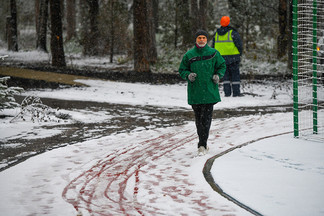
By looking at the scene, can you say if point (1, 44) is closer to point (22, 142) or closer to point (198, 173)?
point (22, 142)

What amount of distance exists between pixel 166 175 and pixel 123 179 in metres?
0.58

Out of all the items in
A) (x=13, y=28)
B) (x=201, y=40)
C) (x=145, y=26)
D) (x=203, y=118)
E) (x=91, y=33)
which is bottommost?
(x=203, y=118)

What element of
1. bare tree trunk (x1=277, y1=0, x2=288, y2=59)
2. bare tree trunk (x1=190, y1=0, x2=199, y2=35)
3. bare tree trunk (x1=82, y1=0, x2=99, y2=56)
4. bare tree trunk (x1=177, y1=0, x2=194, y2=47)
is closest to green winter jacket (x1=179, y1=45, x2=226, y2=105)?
bare tree trunk (x1=277, y1=0, x2=288, y2=59)

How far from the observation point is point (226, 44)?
13211 millimetres

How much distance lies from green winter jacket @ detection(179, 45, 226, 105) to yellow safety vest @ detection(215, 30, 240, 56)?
6.25 meters

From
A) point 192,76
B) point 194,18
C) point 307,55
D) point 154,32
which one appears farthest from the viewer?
point 194,18

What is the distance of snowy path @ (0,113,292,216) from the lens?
483 cm

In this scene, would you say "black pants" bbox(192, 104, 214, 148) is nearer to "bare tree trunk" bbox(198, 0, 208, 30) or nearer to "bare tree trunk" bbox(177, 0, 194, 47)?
"bare tree trunk" bbox(198, 0, 208, 30)

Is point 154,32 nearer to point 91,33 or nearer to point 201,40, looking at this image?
point 91,33

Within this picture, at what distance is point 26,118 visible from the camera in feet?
33.5

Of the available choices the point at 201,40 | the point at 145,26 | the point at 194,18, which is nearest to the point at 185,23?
the point at 194,18

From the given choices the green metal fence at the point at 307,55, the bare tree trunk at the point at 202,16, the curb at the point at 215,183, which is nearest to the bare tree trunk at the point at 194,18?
the bare tree trunk at the point at 202,16

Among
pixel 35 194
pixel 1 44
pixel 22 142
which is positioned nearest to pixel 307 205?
pixel 35 194

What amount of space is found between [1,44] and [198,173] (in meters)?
37.5
